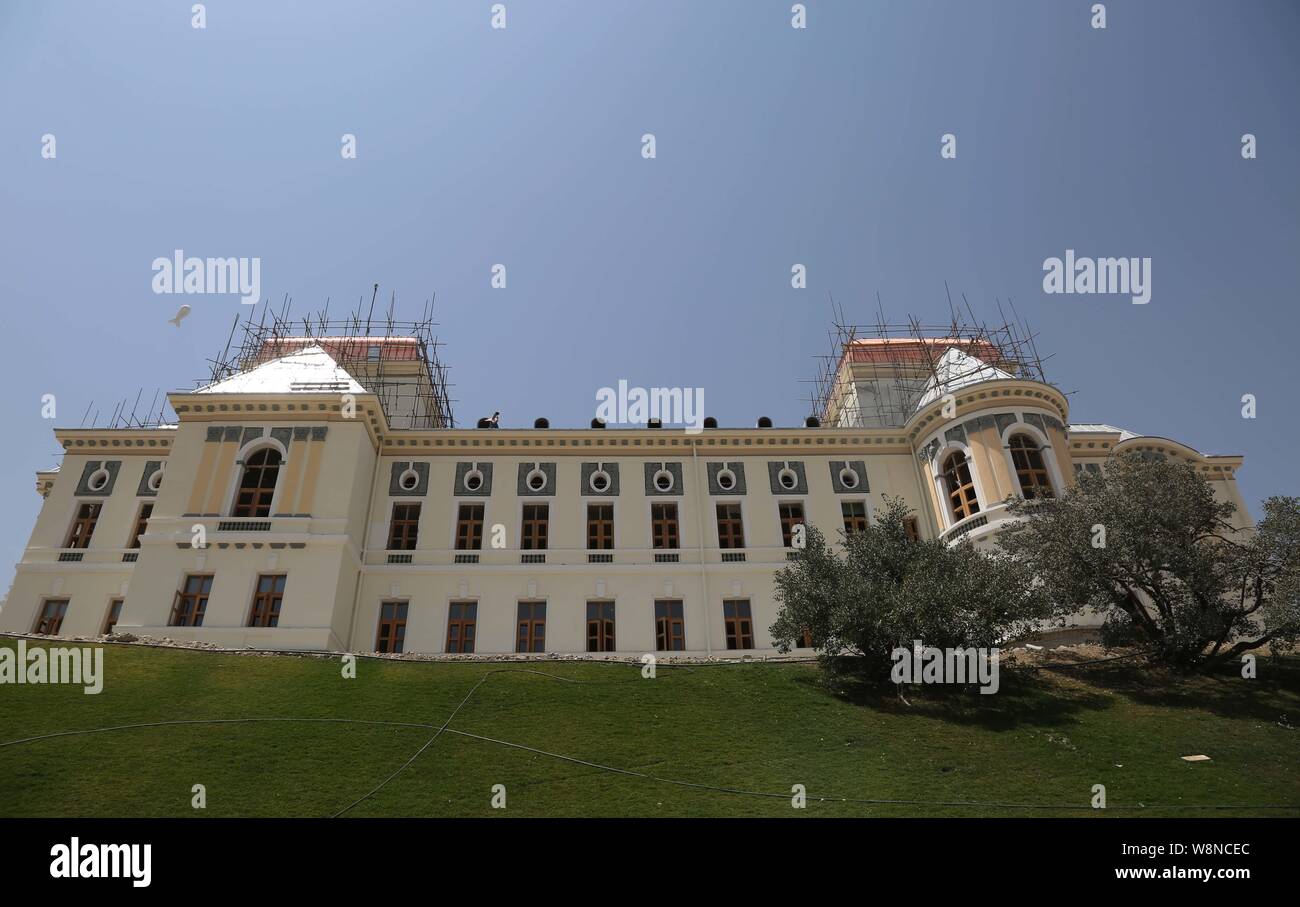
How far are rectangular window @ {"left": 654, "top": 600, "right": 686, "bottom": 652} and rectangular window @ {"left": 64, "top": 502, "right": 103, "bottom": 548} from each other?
21.5 metres

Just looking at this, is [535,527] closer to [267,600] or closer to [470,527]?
[470,527]

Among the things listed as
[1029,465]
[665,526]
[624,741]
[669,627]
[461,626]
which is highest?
[1029,465]

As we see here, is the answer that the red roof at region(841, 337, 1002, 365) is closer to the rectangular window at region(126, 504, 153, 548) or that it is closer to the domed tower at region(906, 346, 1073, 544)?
the domed tower at region(906, 346, 1073, 544)

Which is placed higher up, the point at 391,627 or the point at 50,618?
the point at 50,618

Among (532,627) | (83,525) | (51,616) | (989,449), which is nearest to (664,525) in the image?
(532,627)

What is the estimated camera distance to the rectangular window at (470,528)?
3191 centimetres

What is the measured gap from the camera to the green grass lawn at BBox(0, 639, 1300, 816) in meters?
14.9

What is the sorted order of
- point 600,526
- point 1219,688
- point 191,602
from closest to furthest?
point 1219,688 → point 191,602 → point 600,526

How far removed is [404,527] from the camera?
1265 inches

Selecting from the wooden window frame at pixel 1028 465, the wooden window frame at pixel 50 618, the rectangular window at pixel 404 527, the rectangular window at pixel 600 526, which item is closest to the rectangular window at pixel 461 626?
the rectangular window at pixel 404 527

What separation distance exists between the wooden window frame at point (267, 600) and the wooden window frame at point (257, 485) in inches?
94.3

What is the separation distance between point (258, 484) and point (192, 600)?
445cm

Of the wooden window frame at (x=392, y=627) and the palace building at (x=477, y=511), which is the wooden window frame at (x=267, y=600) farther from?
the wooden window frame at (x=392, y=627)
